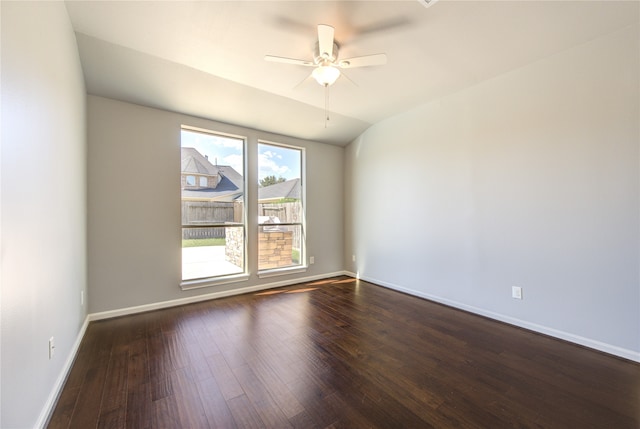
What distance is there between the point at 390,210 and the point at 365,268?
3.86 ft

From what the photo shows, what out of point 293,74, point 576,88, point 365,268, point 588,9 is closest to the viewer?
point 588,9

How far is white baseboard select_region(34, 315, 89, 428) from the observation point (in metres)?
1.49

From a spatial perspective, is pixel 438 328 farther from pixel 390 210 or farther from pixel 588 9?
pixel 588 9

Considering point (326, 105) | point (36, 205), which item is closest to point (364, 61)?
point (326, 105)

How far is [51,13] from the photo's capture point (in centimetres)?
166

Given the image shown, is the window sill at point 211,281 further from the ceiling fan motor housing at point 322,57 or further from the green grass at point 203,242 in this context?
the ceiling fan motor housing at point 322,57

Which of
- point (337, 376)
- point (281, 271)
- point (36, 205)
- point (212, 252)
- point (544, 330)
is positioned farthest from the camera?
point (281, 271)

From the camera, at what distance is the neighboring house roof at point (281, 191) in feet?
13.9

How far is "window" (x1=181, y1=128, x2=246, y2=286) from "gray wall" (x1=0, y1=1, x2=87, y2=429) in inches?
53.5

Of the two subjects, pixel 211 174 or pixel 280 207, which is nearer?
pixel 211 174

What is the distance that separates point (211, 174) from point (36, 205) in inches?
93.8

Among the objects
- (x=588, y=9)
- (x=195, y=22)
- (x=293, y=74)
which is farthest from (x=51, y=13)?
(x=588, y=9)

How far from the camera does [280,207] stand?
4.47m

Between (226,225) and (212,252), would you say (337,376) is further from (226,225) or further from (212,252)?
(226,225)
